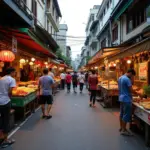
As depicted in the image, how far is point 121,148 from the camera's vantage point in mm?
5949

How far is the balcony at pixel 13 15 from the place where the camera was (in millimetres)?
8071

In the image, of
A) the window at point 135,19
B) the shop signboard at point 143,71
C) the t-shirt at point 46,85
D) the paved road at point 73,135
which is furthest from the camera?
the window at point 135,19

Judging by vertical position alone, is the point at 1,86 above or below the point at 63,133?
above

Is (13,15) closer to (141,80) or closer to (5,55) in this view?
(5,55)

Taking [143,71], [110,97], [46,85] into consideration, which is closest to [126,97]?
[46,85]

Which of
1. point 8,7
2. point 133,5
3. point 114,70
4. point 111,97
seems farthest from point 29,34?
point 114,70

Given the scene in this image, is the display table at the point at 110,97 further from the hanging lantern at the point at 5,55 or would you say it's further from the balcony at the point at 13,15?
the hanging lantern at the point at 5,55

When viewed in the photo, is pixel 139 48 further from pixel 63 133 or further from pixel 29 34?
Answer: pixel 29 34

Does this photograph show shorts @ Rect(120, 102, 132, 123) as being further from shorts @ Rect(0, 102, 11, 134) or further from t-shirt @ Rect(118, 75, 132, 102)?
shorts @ Rect(0, 102, 11, 134)

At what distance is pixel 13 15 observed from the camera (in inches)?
363

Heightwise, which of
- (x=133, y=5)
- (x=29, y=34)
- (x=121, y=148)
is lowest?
(x=121, y=148)

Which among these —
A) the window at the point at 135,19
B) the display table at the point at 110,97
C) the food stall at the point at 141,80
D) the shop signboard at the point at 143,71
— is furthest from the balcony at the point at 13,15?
the window at the point at 135,19

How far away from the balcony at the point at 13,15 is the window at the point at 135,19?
25.2ft

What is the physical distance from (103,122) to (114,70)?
11883 mm
